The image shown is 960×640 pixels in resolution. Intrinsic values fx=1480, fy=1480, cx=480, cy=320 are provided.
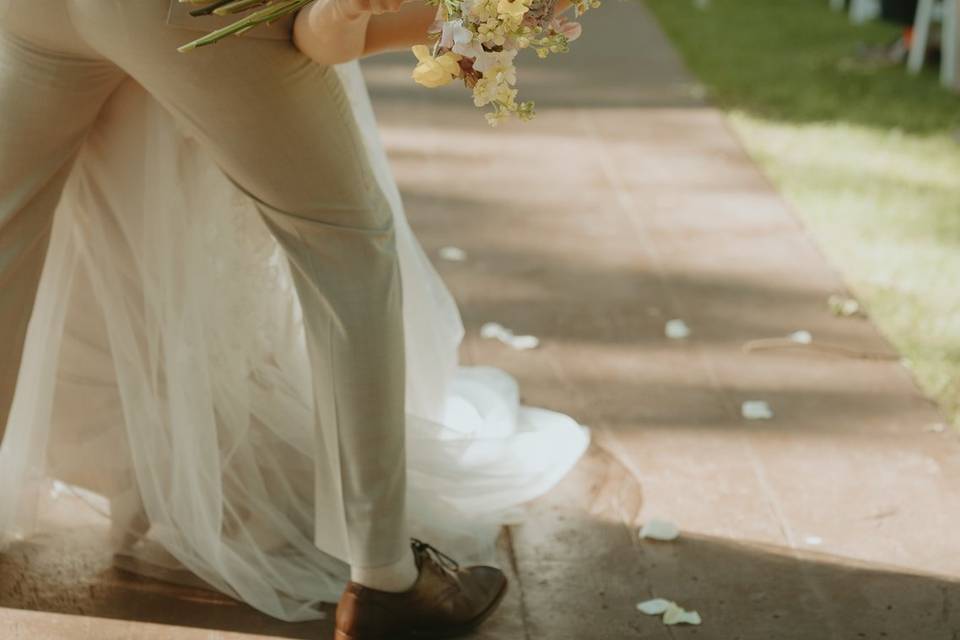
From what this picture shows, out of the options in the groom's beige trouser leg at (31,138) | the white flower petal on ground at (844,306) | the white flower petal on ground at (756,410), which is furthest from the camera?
the white flower petal on ground at (844,306)

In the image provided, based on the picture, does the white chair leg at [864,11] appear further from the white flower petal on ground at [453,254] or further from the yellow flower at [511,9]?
the yellow flower at [511,9]

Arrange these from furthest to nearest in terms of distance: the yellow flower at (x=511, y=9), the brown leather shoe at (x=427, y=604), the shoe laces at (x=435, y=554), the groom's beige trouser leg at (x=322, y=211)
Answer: the shoe laces at (x=435, y=554), the brown leather shoe at (x=427, y=604), the groom's beige trouser leg at (x=322, y=211), the yellow flower at (x=511, y=9)

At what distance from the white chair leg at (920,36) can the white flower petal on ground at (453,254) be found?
3.31m

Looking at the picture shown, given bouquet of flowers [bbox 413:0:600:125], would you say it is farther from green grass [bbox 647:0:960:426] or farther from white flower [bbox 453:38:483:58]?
green grass [bbox 647:0:960:426]

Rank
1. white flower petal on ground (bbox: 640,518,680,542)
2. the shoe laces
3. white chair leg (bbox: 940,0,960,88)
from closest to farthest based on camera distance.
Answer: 1. the shoe laces
2. white flower petal on ground (bbox: 640,518,680,542)
3. white chair leg (bbox: 940,0,960,88)

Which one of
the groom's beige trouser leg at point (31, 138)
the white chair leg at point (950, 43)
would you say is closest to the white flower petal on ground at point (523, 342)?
the groom's beige trouser leg at point (31, 138)

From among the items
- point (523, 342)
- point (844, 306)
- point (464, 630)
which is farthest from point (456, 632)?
point (844, 306)

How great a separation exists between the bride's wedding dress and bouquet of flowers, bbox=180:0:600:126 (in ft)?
2.49

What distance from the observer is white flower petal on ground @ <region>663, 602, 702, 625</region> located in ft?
8.05

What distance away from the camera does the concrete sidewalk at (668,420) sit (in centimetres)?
249

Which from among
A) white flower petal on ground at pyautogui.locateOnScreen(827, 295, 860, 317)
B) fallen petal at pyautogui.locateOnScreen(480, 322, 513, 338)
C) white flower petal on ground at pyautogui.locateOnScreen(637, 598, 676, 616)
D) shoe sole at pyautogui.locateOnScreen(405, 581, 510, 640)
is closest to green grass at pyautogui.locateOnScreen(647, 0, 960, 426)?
white flower petal on ground at pyautogui.locateOnScreen(827, 295, 860, 317)

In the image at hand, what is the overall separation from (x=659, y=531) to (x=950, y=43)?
4.40 m

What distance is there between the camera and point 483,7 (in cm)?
156

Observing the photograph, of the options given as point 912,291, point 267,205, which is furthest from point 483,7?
point 912,291
